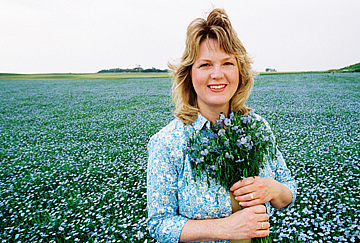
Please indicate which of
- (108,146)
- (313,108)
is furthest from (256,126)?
(313,108)

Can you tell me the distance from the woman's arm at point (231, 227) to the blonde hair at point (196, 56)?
70 centimetres

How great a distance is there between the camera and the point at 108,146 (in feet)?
30.0

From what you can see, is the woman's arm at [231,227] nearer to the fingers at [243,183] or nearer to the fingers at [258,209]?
the fingers at [258,209]

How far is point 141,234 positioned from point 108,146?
5276 millimetres

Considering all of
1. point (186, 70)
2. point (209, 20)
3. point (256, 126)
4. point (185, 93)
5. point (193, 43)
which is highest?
point (209, 20)

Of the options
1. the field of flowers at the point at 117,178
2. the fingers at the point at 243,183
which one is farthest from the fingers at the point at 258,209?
the field of flowers at the point at 117,178

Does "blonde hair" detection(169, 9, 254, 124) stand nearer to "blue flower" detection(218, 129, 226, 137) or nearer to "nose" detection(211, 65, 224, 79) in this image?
"nose" detection(211, 65, 224, 79)

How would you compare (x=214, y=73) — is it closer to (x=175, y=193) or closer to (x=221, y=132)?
(x=221, y=132)

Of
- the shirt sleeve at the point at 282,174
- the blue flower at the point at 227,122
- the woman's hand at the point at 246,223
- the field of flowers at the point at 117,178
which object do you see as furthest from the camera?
the field of flowers at the point at 117,178

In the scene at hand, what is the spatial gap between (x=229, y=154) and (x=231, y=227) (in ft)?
1.44

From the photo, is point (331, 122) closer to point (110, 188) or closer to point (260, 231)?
point (110, 188)

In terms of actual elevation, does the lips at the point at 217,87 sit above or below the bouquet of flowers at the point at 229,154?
above

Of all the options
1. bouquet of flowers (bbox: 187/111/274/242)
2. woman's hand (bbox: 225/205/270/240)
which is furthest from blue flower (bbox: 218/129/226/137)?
woman's hand (bbox: 225/205/270/240)

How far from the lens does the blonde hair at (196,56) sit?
1.74 m
